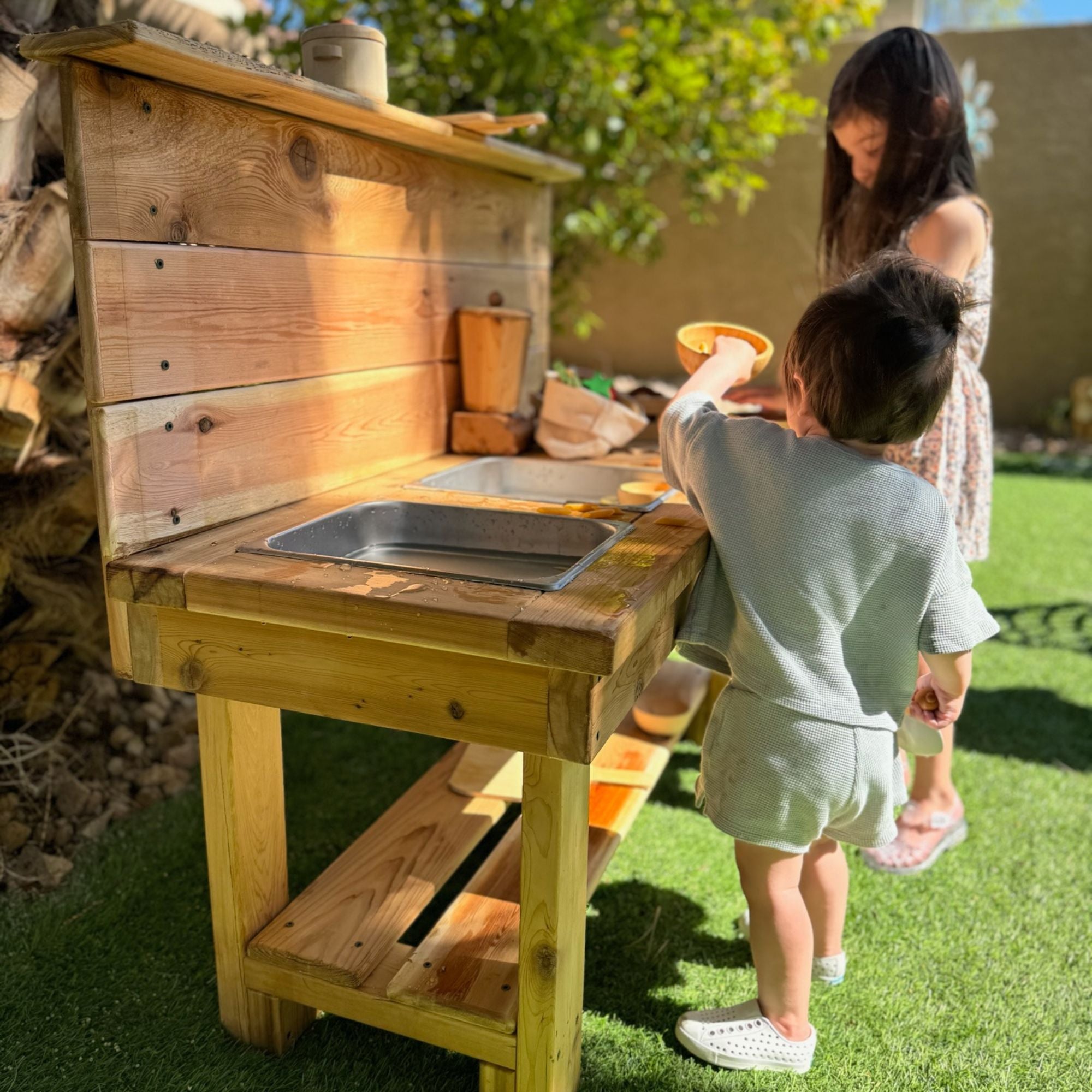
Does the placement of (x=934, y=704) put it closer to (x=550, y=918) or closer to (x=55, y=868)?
(x=550, y=918)

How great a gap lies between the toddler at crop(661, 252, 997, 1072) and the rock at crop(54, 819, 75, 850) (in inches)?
65.2

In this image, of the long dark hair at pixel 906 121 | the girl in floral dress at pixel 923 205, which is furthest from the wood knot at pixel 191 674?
the long dark hair at pixel 906 121

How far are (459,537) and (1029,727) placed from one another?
2274 mm

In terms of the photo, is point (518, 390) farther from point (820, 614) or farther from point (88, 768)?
point (88, 768)

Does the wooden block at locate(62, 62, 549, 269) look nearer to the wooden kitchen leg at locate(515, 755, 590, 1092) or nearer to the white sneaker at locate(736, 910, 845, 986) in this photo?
the wooden kitchen leg at locate(515, 755, 590, 1092)

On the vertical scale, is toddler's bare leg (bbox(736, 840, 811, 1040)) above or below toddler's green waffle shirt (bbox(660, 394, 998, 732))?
below

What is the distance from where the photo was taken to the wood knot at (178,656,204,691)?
1584 millimetres

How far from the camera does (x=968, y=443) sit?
2.33 metres

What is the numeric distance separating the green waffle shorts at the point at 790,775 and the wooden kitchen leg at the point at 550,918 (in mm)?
264

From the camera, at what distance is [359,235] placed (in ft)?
6.86

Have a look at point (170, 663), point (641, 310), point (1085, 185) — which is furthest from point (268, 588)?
point (1085, 185)

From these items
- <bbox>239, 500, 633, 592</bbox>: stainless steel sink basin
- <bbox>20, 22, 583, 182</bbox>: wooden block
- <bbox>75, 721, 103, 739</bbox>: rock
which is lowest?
<bbox>75, 721, 103, 739</bbox>: rock

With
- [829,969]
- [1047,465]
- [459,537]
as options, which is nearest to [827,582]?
[459,537]

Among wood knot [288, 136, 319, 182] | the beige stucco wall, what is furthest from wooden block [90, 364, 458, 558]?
the beige stucco wall
